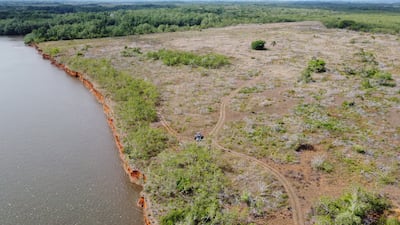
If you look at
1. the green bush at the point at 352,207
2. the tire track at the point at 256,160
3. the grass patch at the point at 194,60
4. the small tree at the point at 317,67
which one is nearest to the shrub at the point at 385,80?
the small tree at the point at 317,67

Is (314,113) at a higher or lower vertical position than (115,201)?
higher

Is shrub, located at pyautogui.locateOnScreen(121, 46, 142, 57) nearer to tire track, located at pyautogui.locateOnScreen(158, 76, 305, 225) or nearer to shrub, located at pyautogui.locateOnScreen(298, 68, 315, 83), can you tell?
tire track, located at pyautogui.locateOnScreen(158, 76, 305, 225)

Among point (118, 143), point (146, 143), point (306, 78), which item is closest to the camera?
point (146, 143)

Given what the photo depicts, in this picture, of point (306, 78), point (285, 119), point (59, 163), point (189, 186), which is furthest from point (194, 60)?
point (189, 186)

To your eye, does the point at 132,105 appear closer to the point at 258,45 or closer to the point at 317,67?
the point at 317,67

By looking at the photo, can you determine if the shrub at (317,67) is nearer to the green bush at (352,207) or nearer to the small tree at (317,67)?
the small tree at (317,67)

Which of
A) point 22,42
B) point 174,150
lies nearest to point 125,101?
point 174,150

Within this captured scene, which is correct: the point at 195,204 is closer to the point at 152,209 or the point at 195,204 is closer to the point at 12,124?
the point at 152,209
